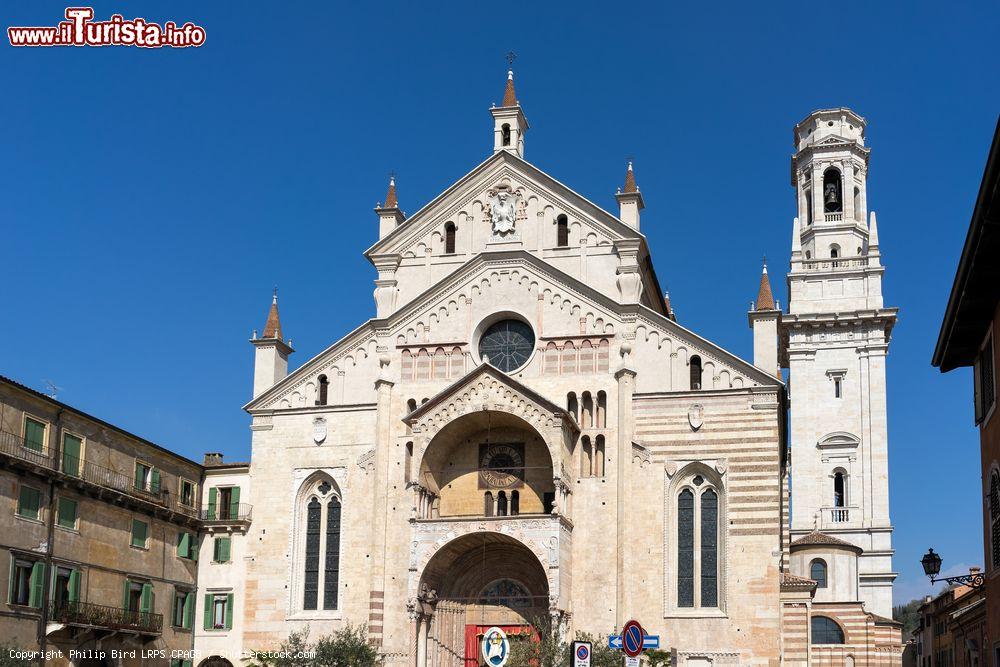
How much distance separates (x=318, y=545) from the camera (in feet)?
139

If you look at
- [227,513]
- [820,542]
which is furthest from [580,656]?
[820,542]

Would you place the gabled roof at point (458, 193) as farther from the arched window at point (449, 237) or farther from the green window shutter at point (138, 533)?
the green window shutter at point (138, 533)

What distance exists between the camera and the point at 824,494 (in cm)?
5728

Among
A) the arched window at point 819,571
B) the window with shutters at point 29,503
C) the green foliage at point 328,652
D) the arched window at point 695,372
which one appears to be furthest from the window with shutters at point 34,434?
the arched window at point 819,571

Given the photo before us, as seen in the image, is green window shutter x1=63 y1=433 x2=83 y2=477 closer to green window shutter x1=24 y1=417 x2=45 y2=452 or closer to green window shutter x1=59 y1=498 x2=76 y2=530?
green window shutter x1=59 y1=498 x2=76 y2=530

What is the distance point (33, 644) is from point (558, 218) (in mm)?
22234

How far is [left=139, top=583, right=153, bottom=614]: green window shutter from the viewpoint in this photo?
40188mm

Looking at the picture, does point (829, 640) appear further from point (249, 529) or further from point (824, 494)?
point (249, 529)

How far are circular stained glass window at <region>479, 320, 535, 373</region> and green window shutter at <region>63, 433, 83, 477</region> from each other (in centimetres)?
1375

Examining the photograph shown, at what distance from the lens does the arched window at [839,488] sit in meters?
57.3

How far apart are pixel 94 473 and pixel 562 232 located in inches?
709

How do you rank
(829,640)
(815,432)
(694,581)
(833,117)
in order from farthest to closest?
(833,117)
(815,432)
(829,640)
(694,581)

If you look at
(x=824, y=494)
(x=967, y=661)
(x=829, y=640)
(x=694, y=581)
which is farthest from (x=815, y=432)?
(x=694, y=581)

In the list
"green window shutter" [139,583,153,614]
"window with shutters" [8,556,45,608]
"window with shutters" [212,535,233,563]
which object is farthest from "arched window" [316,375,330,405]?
"window with shutters" [8,556,45,608]
